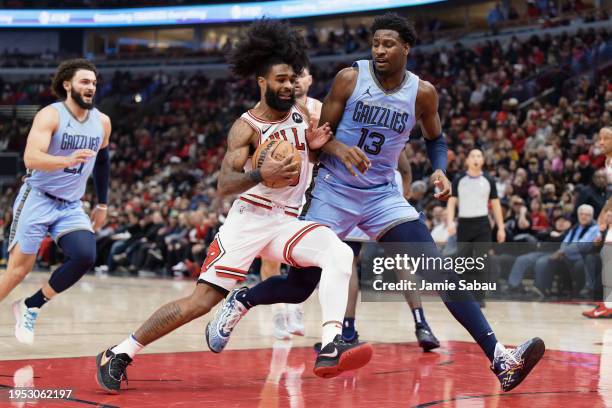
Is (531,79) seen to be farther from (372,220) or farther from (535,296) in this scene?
(372,220)

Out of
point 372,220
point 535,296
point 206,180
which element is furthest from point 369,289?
point 206,180

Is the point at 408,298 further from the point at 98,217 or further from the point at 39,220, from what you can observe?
the point at 39,220

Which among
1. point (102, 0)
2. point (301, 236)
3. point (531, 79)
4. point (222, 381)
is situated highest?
point (102, 0)

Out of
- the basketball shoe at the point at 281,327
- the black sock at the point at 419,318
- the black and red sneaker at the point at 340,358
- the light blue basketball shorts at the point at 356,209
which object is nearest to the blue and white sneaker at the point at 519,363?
the black and red sneaker at the point at 340,358

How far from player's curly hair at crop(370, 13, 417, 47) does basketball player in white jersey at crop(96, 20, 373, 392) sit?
533mm

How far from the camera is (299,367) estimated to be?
566 centimetres

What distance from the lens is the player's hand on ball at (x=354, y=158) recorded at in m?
5.08

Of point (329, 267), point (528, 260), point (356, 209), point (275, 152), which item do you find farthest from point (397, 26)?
point (528, 260)

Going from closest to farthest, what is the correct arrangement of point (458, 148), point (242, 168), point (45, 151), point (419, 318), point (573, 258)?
1. point (242, 168)
2. point (45, 151)
3. point (419, 318)
4. point (573, 258)
5. point (458, 148)

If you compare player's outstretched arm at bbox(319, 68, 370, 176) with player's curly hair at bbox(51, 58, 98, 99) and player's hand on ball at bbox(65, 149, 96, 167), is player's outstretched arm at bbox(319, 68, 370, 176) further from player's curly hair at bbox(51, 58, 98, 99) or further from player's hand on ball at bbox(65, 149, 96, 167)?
player's curly hair at bbox(51, 58, 98, 99)

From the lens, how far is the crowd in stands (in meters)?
13.7

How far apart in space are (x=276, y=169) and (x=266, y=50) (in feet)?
2.67

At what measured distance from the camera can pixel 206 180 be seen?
74.7ft

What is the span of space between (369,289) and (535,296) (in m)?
2.39
